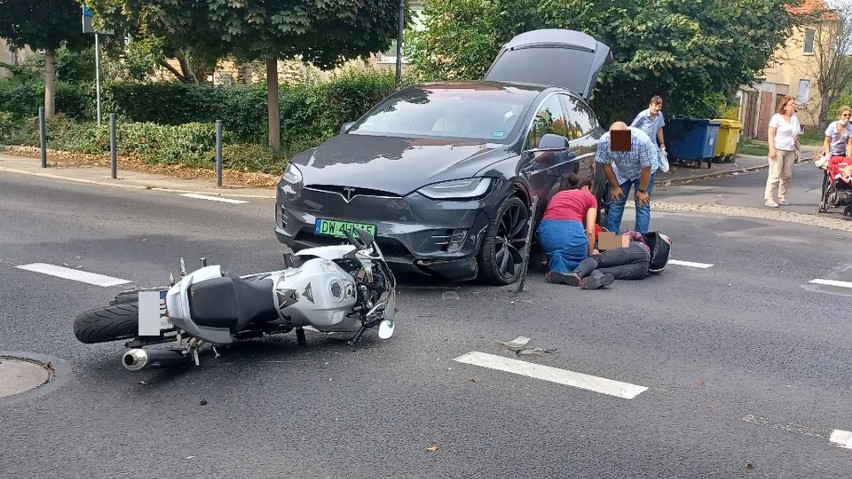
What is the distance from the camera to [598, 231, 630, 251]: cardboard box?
26.4 ft

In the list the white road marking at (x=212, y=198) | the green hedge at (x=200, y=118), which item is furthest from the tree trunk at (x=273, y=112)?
the white road marking at (x=212, y=198)

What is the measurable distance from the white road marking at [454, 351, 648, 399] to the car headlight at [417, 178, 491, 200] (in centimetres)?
167

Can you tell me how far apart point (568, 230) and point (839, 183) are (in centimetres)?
695

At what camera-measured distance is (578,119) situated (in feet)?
32.0

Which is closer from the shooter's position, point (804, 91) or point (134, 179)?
point (134, 179)

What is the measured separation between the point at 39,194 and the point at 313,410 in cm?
910

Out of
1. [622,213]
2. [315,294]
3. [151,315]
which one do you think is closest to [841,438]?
[315,294]

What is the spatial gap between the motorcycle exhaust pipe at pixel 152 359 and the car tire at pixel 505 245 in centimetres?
297

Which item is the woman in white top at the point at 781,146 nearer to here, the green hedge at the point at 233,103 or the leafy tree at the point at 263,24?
the leafy tree at the point at 263,24

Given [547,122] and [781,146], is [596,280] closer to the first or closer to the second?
[547,122]

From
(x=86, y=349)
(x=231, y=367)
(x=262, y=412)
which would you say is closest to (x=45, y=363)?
(x=86, y=349)

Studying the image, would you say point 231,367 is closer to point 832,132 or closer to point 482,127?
point 482,127

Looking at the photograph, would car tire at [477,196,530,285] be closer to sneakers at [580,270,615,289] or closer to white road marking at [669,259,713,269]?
sneakers at [580,270,615,289]

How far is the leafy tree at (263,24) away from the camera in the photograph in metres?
14.3
